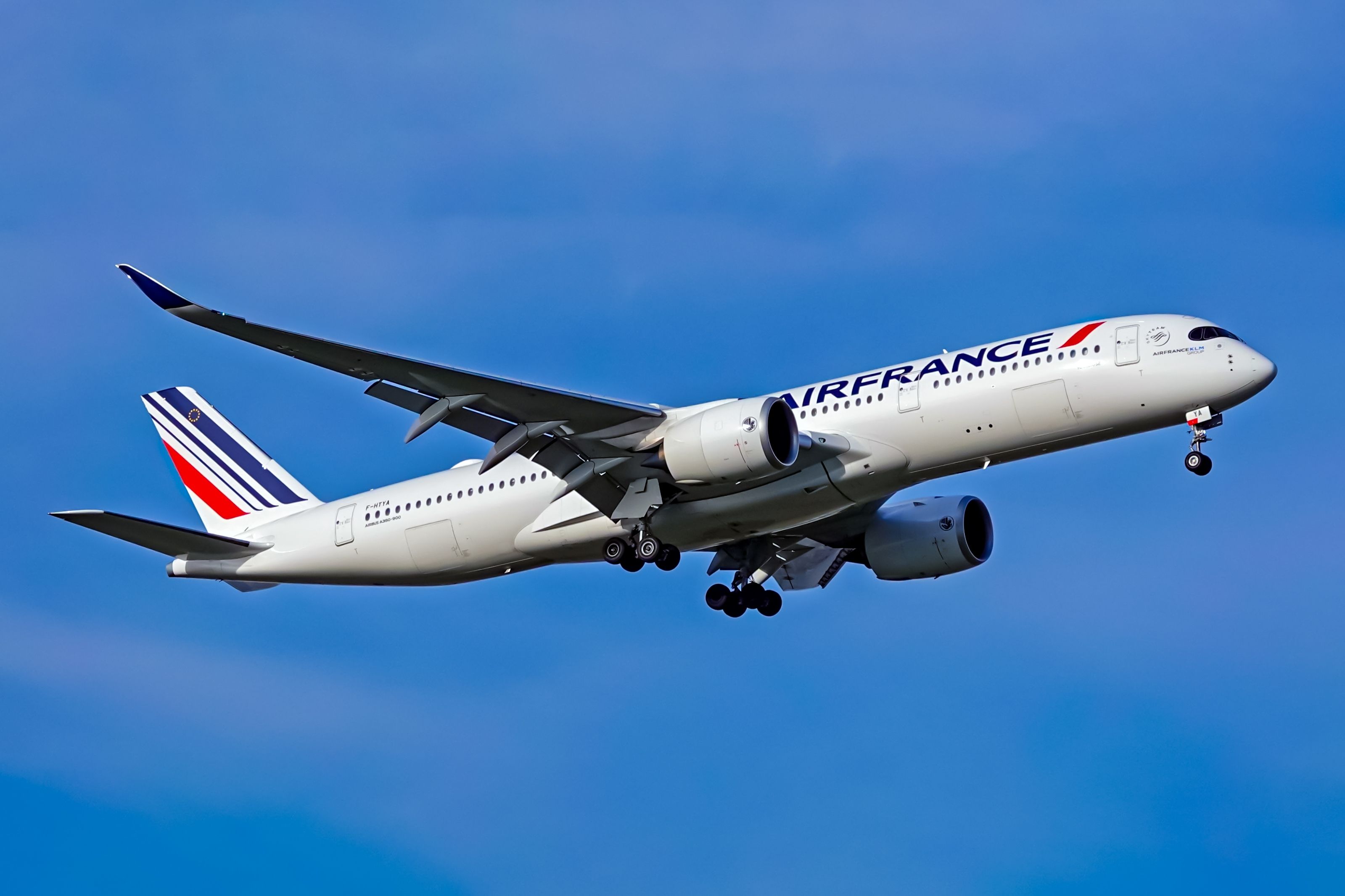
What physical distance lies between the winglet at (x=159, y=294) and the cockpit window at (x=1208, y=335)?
19.9m

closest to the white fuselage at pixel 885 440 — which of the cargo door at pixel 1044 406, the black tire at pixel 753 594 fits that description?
the cargo door at pixel 1044 406

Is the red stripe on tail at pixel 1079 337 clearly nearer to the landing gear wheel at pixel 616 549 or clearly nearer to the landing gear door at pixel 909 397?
the landing gear door at pixel 909 397

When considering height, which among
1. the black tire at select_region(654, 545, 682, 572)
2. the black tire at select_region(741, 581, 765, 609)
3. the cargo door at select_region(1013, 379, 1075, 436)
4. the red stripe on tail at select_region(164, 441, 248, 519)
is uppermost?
the red stripe on tail at select_region(164, 441, 248, 519)

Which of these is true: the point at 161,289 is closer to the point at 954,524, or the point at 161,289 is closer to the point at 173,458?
the point at 173,458

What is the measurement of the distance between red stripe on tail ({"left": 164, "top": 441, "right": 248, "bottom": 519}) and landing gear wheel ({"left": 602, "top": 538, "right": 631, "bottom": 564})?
11.4 m

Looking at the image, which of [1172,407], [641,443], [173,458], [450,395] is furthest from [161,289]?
[1172,407]

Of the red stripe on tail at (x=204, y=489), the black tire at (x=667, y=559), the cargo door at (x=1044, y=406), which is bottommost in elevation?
the black tire at (x=667, y=559)

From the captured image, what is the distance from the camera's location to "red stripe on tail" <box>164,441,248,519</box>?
152 ft

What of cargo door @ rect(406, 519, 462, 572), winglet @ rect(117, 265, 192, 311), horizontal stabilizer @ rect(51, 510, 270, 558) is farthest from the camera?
cargo door @ rect(406, 519, 462, 572)

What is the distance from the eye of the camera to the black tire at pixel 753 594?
44.3 metres

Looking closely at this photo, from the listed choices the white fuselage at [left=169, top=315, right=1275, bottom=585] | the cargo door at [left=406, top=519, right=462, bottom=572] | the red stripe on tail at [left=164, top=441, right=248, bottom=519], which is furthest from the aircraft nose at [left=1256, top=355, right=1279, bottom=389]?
the red stripe on tail at [left=164, top=441, right=248, bottom=519]

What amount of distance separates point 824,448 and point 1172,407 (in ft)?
23.6

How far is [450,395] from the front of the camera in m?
36.4

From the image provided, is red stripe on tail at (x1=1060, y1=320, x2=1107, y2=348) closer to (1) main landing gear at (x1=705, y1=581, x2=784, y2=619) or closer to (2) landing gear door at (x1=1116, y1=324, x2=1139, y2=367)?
(2) landing gear door at (x1=1116, y1=324, x2=1139, y2=367)
